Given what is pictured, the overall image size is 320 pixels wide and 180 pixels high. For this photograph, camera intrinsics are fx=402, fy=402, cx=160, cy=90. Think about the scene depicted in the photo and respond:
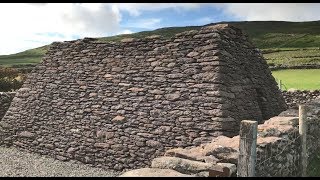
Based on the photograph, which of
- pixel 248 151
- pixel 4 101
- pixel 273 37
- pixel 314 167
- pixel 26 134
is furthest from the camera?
pixel 273 37

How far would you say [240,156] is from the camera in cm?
577

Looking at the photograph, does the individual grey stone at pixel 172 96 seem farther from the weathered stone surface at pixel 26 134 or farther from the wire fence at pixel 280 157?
the weathered stone surface at pixel 26 134

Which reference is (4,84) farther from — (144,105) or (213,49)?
(213,49)

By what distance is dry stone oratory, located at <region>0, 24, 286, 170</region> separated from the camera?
10305mm

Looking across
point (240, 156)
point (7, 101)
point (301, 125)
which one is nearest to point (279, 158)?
point (301, 125)

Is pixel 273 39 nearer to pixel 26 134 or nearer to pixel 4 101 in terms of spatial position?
pixel 4 101

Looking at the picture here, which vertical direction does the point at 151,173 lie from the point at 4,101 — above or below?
below

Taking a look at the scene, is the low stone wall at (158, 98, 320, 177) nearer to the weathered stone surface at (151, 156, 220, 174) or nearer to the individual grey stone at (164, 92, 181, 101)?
the weathered stone surface at (151, 156, 220, 174)

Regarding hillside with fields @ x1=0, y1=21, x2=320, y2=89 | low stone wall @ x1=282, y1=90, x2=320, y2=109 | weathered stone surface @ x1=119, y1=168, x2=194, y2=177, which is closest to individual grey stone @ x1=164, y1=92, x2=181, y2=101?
weathered stone surface @ x1=119, y1=168, x2=194, y2=177

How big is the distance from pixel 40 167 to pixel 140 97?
379 cm

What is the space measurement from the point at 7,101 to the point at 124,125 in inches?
335

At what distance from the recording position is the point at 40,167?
39.9ft

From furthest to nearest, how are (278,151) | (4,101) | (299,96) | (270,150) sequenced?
(299,96), (4,101), (278,151), (270,150)

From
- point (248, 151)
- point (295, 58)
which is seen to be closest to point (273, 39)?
point (295, 58)
